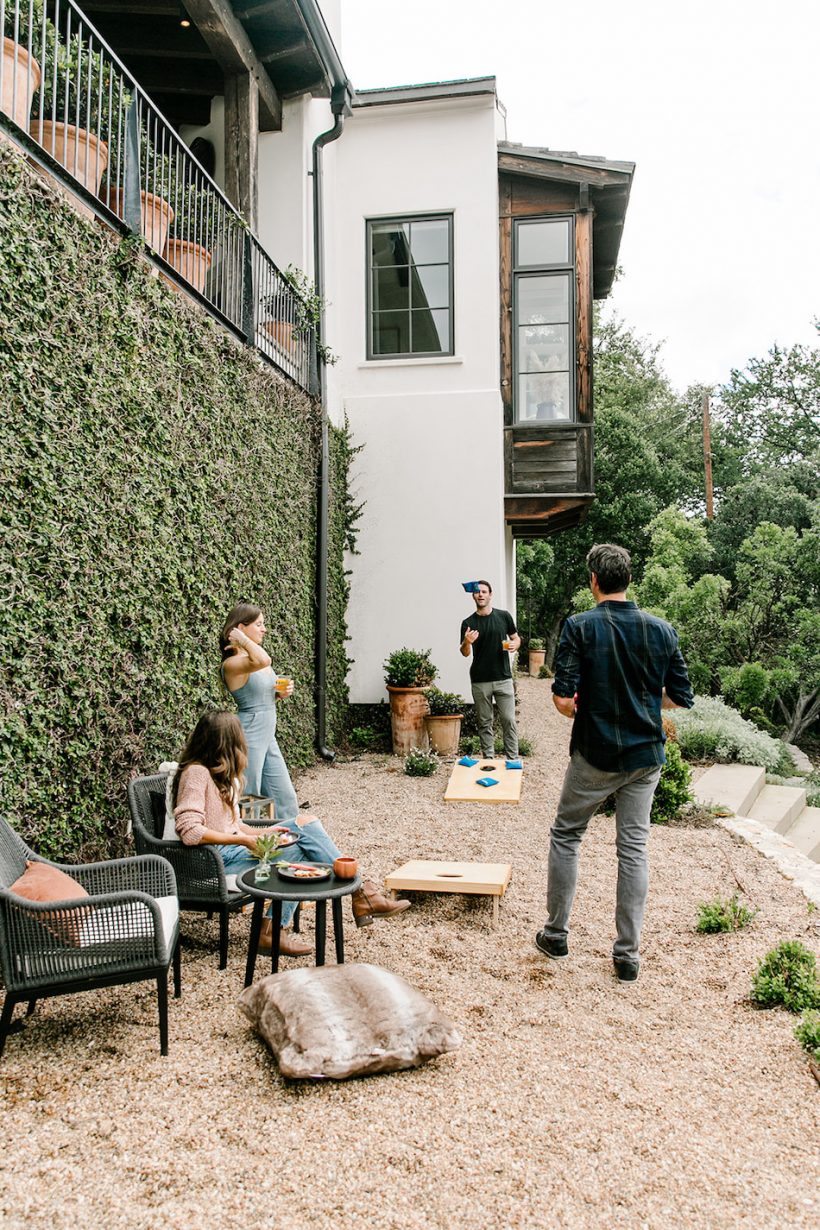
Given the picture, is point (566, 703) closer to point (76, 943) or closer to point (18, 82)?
point (76, 943)

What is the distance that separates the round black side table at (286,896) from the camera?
3496 millimetres

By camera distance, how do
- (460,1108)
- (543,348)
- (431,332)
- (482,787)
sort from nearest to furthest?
1. (460,1108)
2. (482,787)
3. (431,332)
4. (543,348)

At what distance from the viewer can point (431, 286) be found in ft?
35.5

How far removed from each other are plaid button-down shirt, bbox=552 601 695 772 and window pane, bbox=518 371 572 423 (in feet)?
24.6

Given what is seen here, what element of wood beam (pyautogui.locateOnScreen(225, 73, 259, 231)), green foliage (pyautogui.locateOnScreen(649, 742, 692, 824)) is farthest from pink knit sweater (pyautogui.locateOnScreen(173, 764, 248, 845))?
wood beam (pyautogui.locateOnScreen(225, 73, 259, 231))

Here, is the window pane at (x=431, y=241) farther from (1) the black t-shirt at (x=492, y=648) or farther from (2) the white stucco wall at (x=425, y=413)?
(1) the black t-shirt at (x=492, y=648)

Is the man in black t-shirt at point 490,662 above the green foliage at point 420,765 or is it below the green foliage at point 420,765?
above

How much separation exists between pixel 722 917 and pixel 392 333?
8.28 m

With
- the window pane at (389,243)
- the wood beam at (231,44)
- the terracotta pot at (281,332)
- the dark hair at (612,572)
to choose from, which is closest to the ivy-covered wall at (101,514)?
the terracotta pot at (281,332)

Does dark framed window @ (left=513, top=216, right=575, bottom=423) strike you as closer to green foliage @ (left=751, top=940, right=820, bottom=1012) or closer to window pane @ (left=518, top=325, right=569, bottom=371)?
window pane @ (left=518, top=325, right=569, bottom=371)

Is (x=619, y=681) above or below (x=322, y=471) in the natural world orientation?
below

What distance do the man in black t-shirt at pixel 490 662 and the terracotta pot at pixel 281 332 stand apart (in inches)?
122

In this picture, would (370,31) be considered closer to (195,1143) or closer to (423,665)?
(423,665)

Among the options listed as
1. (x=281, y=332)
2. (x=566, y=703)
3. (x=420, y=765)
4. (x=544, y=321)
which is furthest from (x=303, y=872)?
(x=544, y=321)
